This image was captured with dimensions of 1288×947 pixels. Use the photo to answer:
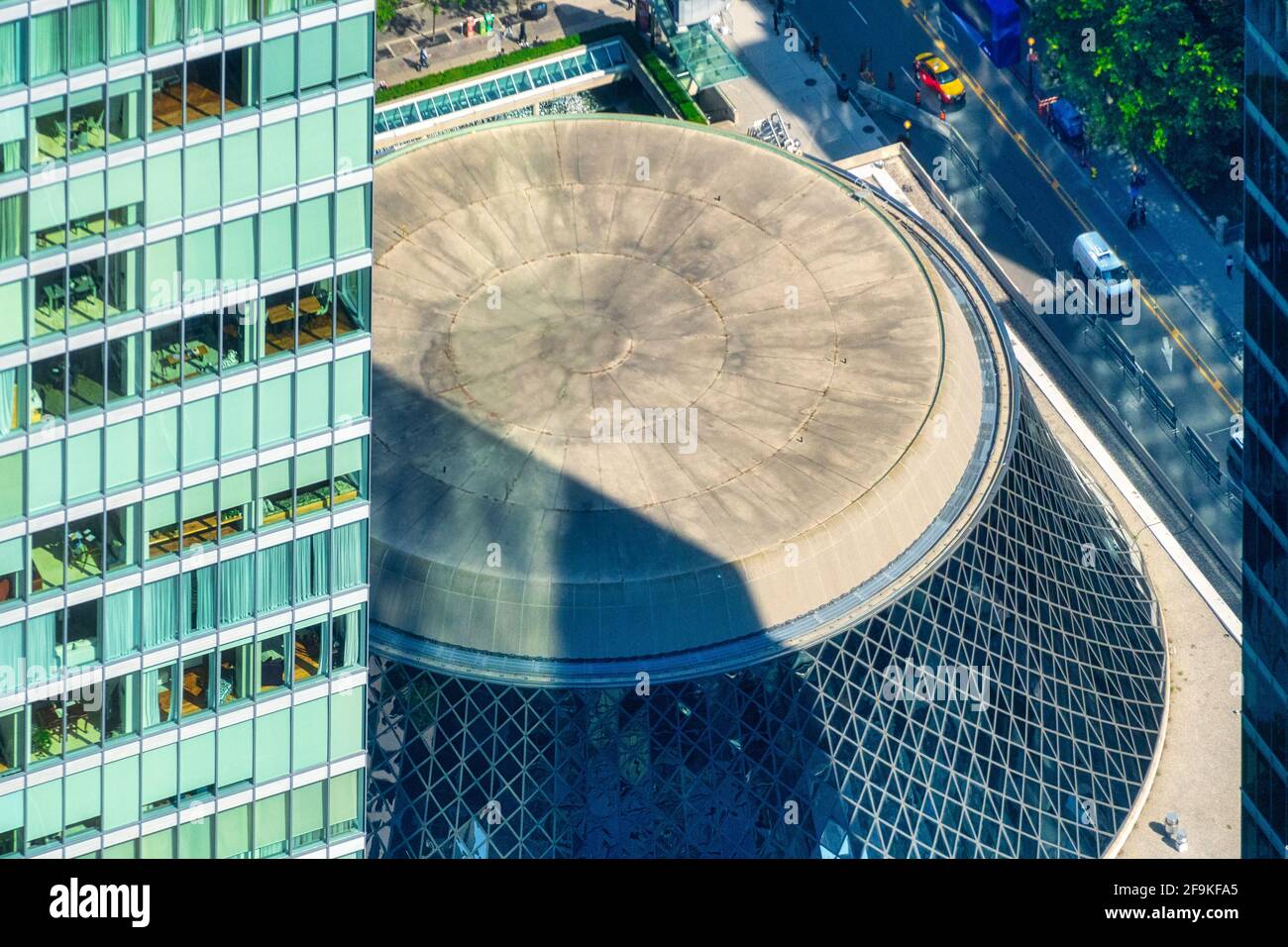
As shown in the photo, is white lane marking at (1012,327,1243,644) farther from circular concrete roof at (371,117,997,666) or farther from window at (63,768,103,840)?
window at (63,768,103,840)

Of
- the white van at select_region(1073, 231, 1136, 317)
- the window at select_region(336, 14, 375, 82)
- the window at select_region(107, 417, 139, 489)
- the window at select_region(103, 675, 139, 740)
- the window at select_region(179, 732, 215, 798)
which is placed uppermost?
the white van at select_region(1073, 231, 1136, 317)

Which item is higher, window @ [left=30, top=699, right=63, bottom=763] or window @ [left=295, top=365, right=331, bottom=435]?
window @ [left=295, top=365, right=331, bottom=435]

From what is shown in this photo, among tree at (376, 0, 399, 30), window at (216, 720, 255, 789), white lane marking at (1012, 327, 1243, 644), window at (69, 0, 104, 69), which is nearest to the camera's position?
window at (69, 0, 104, 69)

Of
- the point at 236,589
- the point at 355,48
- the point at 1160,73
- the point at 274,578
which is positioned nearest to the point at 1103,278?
the point at 1160,73

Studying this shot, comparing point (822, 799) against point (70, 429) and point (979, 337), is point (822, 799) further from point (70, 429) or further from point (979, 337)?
point (70, 429)

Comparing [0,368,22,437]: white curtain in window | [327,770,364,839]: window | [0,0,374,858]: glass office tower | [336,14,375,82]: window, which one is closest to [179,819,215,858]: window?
[0,0,374,858]: glass office tower

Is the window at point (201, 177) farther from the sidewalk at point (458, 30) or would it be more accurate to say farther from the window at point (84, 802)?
the sidewalk at point (458, 30)
